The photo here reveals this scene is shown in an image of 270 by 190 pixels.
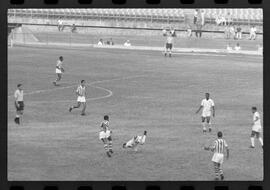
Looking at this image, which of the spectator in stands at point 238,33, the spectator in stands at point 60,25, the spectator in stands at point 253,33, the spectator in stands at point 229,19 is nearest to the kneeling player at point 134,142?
the spectator in stands at point 253,33

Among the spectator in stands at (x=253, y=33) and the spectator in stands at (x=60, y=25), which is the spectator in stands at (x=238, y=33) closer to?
the spectator in stands at (x=253, y=33)

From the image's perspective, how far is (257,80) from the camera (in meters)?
44.8

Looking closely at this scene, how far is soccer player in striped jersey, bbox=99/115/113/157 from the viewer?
24866 millimetres

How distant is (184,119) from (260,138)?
5886 millimetres

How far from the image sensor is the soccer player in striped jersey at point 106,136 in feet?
81.6

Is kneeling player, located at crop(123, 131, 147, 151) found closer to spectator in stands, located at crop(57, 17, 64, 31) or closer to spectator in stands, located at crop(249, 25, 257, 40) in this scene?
spectator in stands, located at crop(249, 25, 257, 40)

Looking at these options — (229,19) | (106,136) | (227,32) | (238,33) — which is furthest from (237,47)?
(106,136)

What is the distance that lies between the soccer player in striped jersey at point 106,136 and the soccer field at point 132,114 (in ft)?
1.16

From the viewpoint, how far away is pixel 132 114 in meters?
34.2

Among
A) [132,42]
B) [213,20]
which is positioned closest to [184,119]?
[132,42]

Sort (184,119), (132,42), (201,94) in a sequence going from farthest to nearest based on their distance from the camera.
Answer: (132,42) < (201,94) < (184,119)

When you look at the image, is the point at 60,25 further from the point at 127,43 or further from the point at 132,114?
the point at 132,114

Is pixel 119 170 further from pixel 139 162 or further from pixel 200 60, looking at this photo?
pixel 200 60

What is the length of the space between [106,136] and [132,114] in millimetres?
9087
